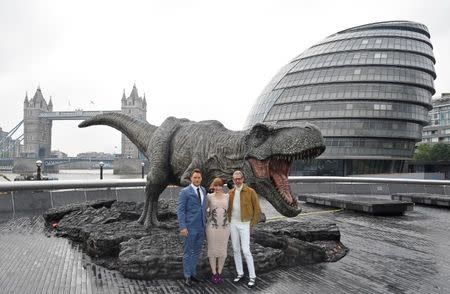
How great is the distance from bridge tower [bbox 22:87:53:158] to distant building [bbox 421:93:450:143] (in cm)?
12870

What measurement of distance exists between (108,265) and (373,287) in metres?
3.87

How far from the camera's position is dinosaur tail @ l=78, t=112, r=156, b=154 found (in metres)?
8.81

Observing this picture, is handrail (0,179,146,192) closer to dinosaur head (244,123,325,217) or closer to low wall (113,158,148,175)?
dinosaur head (244,123,325,217)

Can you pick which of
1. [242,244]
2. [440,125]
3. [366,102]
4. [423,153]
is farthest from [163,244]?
[440,125]

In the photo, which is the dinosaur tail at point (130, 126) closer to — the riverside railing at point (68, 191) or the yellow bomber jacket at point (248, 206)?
the riverside railing at point (68, 191)

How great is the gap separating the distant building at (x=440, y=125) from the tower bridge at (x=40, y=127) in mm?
93930

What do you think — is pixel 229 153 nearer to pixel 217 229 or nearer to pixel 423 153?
pixel 217 229

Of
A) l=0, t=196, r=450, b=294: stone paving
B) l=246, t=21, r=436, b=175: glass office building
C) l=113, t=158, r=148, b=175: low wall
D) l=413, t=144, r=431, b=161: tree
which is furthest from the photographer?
l=113, t=158, r=148, b=175: low wall

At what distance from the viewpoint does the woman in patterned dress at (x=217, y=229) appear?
515cm

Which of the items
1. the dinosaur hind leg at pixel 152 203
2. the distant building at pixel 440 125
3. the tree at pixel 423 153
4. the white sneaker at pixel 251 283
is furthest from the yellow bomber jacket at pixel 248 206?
the distant building at pixel 440 125

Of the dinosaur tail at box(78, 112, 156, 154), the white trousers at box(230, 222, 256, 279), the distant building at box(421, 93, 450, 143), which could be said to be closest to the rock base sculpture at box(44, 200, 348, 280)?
the white trousers at box(230, 222, 256, 279)

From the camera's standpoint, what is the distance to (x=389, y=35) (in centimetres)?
5559

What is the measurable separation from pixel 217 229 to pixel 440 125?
4586 inches

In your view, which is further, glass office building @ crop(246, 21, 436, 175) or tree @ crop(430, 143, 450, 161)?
A: tree @ crop(430, 143, 450, 161)
